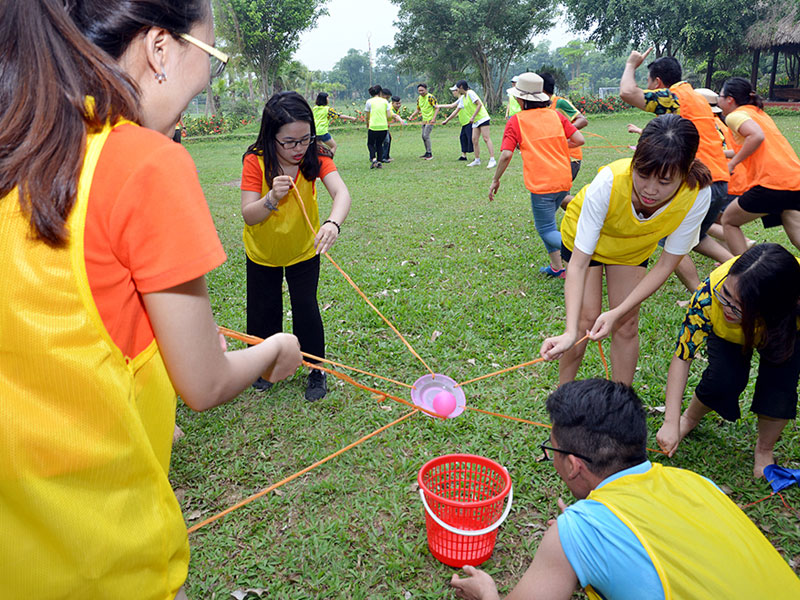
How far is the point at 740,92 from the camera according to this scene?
491 centimetres

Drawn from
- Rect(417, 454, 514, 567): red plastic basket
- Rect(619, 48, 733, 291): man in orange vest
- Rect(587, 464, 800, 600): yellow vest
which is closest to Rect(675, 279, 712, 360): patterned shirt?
Rect(417, 454, 514, 567): red plastic basket

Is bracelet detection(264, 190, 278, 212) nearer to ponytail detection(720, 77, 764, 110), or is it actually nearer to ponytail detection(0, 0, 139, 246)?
ponytail detection(0, 0, 139, 246)

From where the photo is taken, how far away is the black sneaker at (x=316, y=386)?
3797 mm

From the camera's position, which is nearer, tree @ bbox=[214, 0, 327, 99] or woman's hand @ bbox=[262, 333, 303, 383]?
woman's hand @ bbox=[262, 333, 303, 383]

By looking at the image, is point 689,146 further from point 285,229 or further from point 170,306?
point 170,306

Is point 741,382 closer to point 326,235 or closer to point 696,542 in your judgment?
point 696,542

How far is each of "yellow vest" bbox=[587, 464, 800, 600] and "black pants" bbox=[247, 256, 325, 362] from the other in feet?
7.80

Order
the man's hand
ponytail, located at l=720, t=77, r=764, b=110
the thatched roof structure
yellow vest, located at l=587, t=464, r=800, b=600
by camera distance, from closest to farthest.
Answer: yellow vest, located at l=587, t=464, r=800, b=600
the man's hand
ponytail, located at l=720, t=77, r=764, b=110
the thatched roof structure

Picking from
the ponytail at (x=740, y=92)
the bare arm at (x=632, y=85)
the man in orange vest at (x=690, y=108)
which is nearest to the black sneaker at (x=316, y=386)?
the man in orange vest at (x=690, y=108)

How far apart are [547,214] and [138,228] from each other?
16.7 feet

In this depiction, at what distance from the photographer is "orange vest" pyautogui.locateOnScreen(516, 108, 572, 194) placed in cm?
544

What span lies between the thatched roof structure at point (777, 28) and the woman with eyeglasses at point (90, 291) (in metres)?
28.7

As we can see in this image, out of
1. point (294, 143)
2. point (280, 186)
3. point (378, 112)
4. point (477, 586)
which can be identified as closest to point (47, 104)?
point (477, 586)

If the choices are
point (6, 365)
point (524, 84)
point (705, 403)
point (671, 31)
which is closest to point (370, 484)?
point (705, 403)
